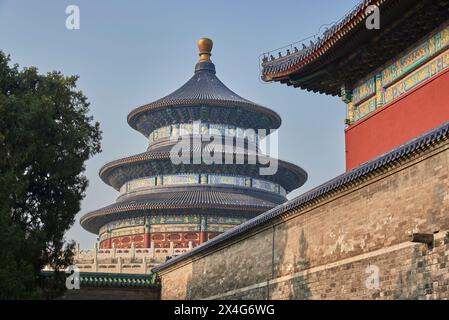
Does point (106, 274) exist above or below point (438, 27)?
below

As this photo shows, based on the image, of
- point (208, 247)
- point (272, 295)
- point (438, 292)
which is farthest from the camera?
point (208, 247)

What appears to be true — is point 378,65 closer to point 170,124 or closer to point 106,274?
point 106,274

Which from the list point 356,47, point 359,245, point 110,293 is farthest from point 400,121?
point 110,293

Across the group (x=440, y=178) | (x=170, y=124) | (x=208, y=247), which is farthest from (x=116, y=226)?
(x=440, y=178)

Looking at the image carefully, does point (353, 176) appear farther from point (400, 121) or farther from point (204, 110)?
point (204, 110)

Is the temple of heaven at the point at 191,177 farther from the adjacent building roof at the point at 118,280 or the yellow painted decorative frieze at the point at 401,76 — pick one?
the yellow painted decorative frieze at the point at 401,76

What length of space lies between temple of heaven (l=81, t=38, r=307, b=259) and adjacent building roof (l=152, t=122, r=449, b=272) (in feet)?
46.8

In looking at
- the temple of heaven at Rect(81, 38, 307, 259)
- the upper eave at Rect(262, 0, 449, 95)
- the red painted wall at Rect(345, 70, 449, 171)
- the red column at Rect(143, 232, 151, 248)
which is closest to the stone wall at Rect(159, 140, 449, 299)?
the red painted wall at Rect(345, 70, 449, 171)

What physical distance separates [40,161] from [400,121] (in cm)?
761

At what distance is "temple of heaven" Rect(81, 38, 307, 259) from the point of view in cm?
3788

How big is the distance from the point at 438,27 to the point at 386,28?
111 centimetres

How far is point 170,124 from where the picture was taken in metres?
42.3

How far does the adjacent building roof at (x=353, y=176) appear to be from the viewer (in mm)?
14028

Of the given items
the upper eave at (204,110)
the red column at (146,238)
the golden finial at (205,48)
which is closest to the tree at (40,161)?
the red column at (146,238)
